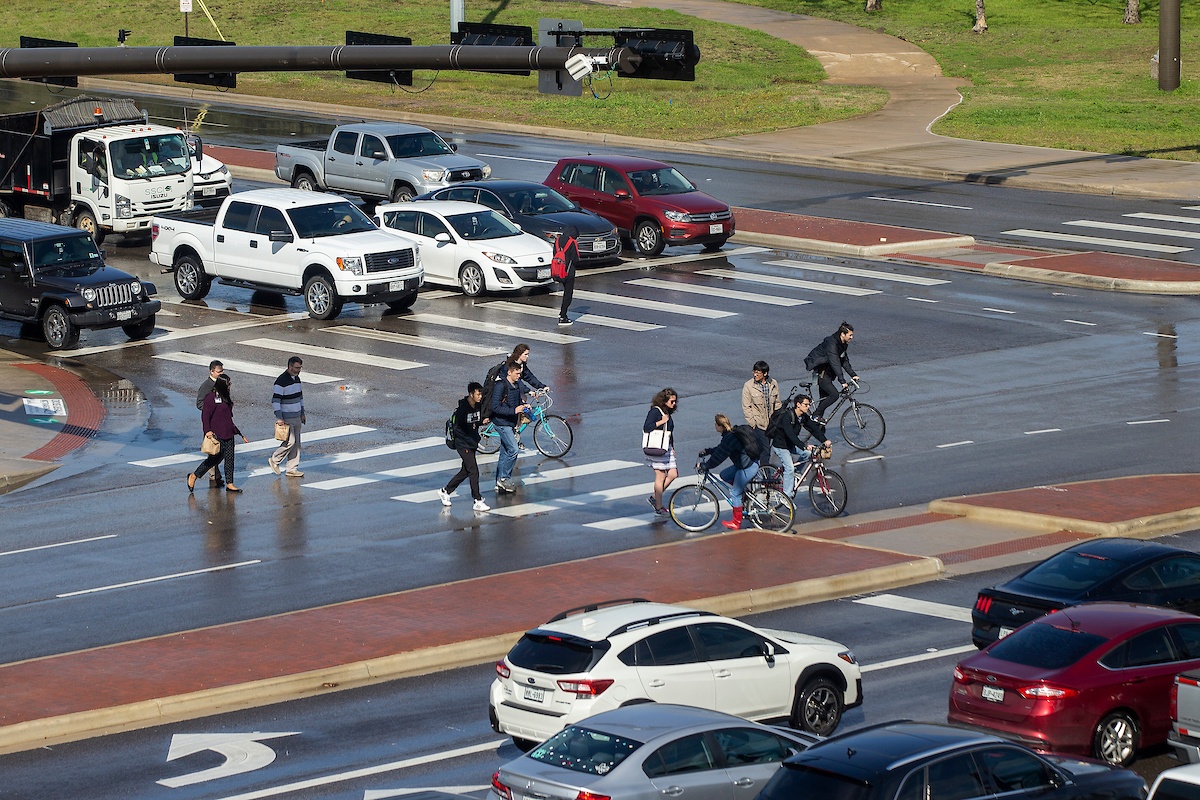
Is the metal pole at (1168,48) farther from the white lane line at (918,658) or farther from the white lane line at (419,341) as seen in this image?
the white lane line at (918,658)

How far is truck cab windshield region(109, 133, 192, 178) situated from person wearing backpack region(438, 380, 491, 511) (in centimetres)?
2014

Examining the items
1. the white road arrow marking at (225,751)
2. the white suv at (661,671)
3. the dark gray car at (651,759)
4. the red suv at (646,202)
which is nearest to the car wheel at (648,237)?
the red suv at (646,202)

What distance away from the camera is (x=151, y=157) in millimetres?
40031

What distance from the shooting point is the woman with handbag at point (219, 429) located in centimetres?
2312

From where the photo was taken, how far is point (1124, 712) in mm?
13766

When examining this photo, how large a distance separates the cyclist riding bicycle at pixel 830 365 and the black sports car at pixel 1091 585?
8.07 meters

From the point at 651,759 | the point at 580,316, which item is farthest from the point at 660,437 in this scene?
the point at 580,316

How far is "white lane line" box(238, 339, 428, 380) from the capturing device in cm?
3016

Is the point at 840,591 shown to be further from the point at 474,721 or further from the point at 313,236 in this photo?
the point at 313,236

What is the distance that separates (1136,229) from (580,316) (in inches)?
604

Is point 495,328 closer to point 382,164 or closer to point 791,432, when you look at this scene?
point 382,164

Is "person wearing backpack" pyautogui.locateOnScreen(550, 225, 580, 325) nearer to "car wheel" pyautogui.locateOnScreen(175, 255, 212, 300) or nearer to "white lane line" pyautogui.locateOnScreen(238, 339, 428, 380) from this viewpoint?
"white lane line" pyautogui.locateOnScreen(238, 339, 428, 380)

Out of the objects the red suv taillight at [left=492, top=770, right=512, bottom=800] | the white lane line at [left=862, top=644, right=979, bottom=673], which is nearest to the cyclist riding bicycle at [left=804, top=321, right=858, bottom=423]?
the white lane line at [left=862, top=644, right=979, bottom=673]

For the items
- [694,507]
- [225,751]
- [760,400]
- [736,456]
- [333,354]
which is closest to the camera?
[225,751]
